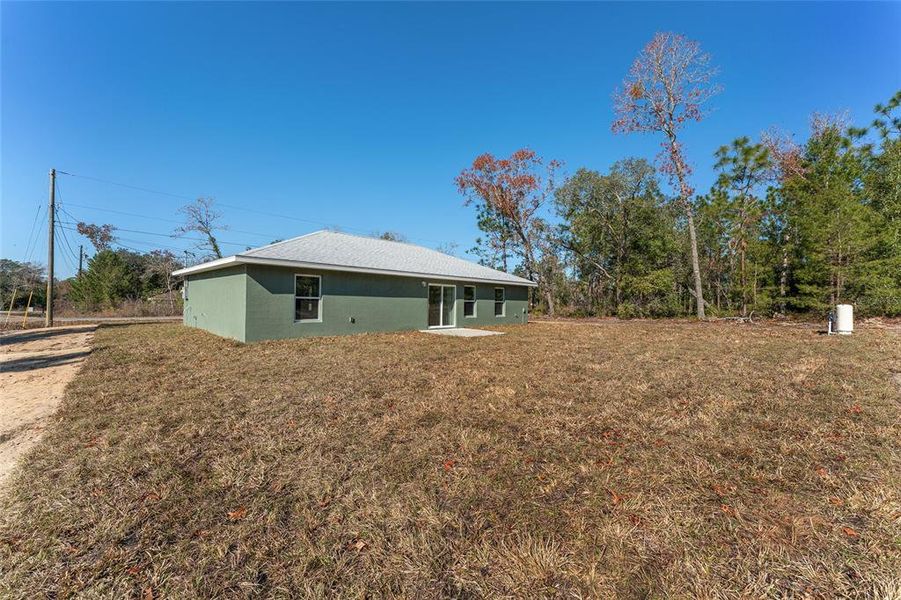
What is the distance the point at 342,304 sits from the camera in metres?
10.6

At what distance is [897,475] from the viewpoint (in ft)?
8.33

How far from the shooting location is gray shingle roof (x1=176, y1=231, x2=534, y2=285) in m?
9.56

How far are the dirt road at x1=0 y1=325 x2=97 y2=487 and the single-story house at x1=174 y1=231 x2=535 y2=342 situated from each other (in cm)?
307

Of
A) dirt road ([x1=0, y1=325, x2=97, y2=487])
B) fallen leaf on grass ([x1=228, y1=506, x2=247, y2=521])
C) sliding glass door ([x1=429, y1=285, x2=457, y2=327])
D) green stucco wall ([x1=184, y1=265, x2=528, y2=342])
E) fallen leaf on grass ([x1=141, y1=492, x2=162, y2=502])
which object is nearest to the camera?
fallen leaf on grass ([x1=228, y1=506, x2=247, y2=521])

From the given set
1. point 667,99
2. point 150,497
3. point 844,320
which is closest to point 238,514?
point 150,497

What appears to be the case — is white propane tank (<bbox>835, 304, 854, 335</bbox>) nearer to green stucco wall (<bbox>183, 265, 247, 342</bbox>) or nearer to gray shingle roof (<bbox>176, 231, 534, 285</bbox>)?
gray shingle roof (<bbox>176, 231, 534, 285</bbox>)

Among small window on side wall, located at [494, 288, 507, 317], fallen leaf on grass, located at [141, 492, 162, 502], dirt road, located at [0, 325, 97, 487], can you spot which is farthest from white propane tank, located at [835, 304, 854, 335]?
dirt road, located at [0, 325, 97, 487]

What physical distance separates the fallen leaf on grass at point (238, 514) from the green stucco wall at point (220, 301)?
305 inches

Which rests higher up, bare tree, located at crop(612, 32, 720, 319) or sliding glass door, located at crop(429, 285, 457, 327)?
bare tree, located at crop(612, 32, 720, 319)

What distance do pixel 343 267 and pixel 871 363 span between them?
446 inches

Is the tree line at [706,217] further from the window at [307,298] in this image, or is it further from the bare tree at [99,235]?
the bare tree at [99,235]

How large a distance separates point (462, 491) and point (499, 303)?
13.8m

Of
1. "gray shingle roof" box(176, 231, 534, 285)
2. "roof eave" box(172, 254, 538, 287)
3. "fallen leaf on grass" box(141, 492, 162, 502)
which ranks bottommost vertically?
"fallen leaf on grass" box(141, 492, 162, 502)

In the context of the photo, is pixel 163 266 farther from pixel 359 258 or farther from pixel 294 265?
pixel 294 265
